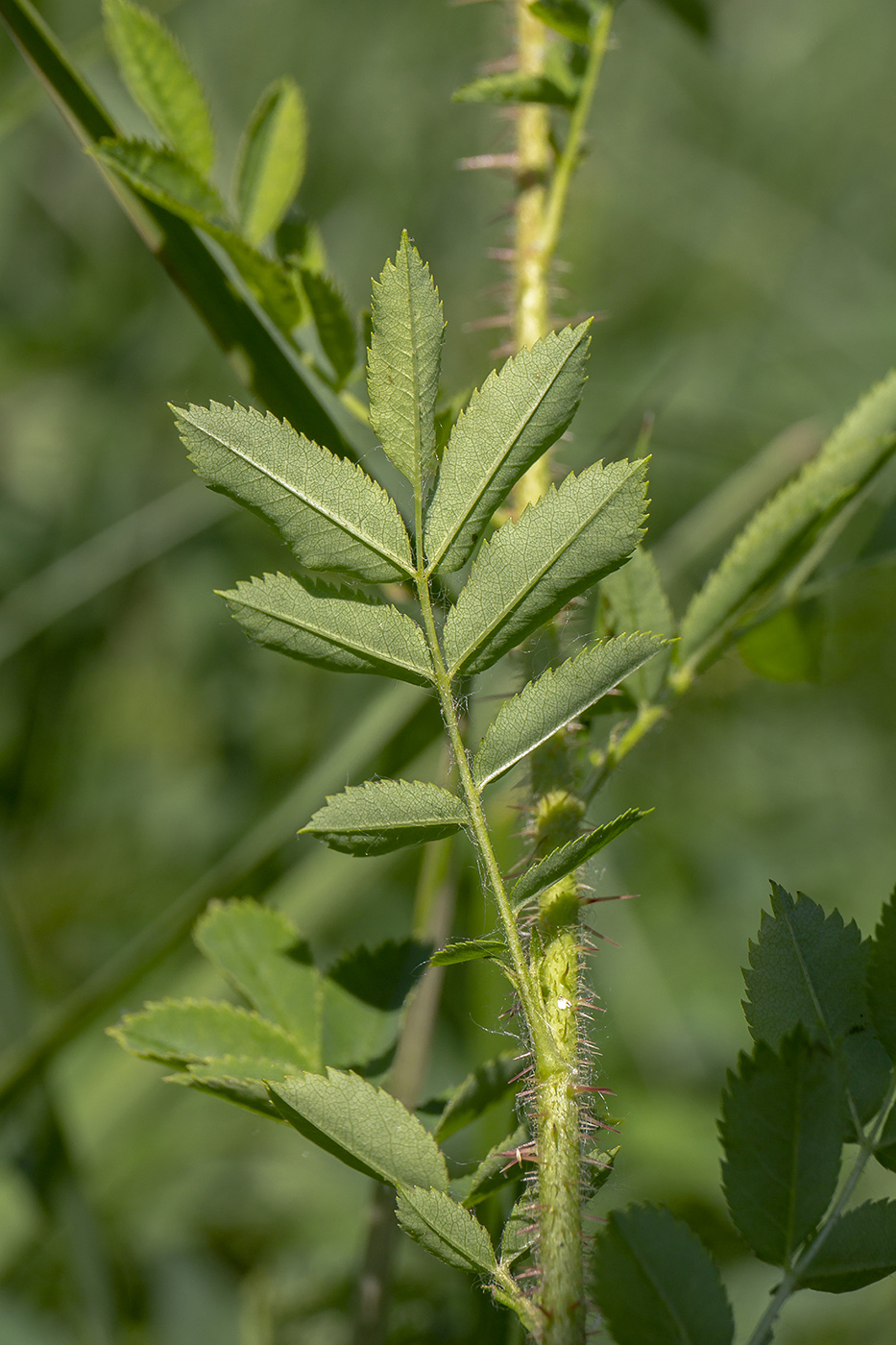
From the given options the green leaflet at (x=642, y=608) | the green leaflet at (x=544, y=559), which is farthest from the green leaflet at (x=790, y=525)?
the green leaflet at (x=544, y=559)

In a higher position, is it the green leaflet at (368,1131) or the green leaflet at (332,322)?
the green leaflet at (332,322)

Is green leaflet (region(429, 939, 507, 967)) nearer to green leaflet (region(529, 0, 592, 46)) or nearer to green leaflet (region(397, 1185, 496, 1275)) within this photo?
green leaflet (region(397, 1185, 496, 1275))

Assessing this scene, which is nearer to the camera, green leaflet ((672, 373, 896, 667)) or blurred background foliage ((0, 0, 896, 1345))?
green leaflet ((672, 373, 896, 667))

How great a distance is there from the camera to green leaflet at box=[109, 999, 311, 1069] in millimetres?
510

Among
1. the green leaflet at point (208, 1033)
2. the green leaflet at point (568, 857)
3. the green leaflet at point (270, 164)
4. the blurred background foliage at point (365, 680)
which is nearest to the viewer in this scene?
the green leaflet at point (568, 857)

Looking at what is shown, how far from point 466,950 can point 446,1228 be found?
10 cm

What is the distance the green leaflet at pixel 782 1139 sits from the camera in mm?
360

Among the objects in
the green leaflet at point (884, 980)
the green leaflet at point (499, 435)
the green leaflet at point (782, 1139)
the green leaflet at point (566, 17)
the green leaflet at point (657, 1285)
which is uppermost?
the green leaflet at point (566, 17)

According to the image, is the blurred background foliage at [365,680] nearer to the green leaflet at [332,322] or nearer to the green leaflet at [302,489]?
the green leaflet at [332,322]

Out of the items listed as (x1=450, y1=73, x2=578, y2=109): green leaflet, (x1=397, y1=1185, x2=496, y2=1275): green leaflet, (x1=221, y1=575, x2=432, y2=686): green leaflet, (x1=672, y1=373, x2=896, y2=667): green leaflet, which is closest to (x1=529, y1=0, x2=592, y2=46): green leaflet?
(x1=450, y1=73, x2=578, y2=109): green leaflet

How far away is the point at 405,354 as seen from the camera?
39cm

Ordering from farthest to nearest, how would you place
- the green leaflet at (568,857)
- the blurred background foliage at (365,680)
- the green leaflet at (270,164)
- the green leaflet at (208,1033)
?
the blurred background foliage at (365,680) < the green leaflet at (270,164) < the green leaflet at (208,1033) < the green leaflet at (568,857)

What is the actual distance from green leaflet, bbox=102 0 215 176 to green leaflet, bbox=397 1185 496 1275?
543 mm

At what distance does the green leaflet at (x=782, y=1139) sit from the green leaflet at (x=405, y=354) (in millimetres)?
260
